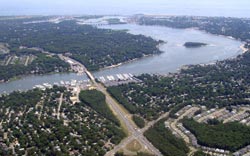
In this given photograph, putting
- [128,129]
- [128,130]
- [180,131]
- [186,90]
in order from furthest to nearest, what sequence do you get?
1. [186,90]
2. [128,129]
3. [128,130]
4. [180,131]

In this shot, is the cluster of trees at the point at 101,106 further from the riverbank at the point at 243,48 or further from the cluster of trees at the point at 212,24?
the cluster of trees at the point at 212,24

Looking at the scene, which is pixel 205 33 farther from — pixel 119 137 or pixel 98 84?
pixel 119 137

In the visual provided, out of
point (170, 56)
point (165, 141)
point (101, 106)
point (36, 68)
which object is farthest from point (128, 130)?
point (170, 56)

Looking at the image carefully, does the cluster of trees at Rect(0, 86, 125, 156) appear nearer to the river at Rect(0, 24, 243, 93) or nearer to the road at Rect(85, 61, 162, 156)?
the road at Rect(85, 61, 162, 156)

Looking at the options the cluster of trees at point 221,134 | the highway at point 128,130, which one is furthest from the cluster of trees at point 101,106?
the cluster of trees at point 221,134

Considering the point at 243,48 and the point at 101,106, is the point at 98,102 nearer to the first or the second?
the point at 101,106
